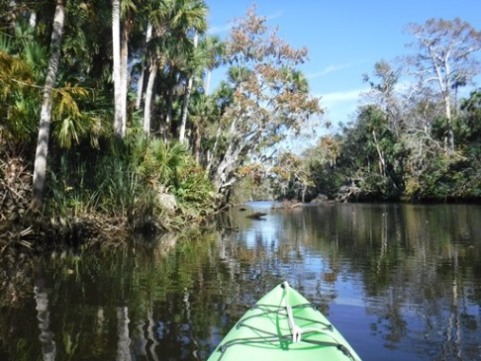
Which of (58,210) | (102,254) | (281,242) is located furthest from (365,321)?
(281,242)

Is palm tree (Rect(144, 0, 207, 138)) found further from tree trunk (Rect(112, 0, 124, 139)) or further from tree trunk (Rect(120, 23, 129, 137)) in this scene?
tree trunk (Rect(112, 0, 124, 139))

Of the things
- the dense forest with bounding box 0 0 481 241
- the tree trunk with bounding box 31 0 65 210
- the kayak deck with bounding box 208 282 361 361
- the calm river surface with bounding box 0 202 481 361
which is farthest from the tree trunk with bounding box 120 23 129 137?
the kayak deck with bounding box 208 282 361 361

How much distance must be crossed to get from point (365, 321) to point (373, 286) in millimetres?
2533

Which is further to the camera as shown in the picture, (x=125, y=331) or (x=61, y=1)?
(x=61, y=1)

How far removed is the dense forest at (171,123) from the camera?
1433 centimetres

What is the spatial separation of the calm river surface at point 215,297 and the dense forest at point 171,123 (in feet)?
8.21

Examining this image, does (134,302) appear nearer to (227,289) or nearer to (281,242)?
(227,289)

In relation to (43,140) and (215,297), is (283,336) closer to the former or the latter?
(215,297)

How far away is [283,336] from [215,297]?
443cm

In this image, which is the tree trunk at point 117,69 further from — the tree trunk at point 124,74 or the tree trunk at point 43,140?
the tree trunk at point 43,140

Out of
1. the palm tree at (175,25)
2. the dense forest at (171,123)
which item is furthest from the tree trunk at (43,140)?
the palm tree at (175,25)

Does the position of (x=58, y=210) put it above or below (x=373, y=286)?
above

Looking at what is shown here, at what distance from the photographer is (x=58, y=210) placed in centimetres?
1480

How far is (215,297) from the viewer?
8984 millimetres
